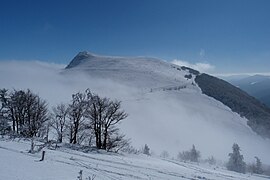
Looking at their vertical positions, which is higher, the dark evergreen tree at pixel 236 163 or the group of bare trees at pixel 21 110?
the group of bare trees at pixel 21 110

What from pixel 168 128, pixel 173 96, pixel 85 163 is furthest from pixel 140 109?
pixel 85 163

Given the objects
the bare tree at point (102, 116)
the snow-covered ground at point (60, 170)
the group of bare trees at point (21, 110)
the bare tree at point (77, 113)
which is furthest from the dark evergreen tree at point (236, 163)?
the snow-covered ground at point (60, 170)

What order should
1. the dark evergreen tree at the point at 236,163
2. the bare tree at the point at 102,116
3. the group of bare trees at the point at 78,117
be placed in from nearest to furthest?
the bare tree at the point at 102,116 < the group of bare trees at the point at 78,117 < the dark evergreen tree at the point at 236,163

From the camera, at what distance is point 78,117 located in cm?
4112

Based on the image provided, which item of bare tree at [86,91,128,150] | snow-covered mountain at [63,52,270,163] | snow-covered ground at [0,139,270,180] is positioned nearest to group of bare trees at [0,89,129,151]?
bare tree at [86,91,128,150]

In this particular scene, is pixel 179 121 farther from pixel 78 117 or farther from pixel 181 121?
pixel 78 117

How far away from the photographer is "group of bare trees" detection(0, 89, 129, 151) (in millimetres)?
37000

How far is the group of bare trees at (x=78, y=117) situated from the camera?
37000mm

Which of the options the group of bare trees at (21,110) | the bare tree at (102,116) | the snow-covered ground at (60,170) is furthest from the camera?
the group of bare trees at (21,110)

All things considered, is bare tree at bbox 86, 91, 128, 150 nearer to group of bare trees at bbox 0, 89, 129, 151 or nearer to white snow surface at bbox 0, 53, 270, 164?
group of bare trees at bbox 0, 89, 129, 151

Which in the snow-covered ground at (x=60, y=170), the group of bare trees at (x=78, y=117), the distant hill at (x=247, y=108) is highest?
the distant hill at (x=247, y=108)

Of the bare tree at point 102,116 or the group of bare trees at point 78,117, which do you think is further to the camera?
the group of bare trees at point 78,117

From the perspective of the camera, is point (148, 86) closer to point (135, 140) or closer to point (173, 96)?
point (173, 96)

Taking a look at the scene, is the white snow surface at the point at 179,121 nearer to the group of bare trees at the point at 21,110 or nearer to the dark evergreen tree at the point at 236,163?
the dark evergreen tree at the point at 236,163
